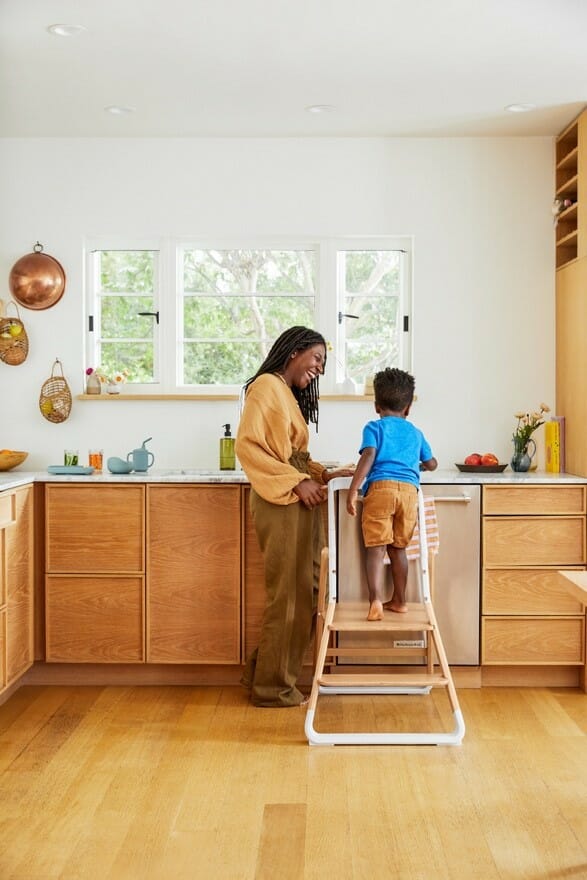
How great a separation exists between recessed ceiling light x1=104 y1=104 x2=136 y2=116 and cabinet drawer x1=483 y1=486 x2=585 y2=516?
223 cm

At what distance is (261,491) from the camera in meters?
3.98

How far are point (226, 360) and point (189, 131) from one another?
109 centimetres

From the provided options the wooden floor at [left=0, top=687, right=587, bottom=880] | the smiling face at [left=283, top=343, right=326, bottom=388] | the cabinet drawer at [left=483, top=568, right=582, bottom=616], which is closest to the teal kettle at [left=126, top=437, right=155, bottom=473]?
the smiling face at [left=283, top=343, right=326, bottom=388]

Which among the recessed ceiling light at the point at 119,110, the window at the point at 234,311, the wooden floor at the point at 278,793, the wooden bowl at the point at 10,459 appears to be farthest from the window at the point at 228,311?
the wooden floor at the point at 278,793

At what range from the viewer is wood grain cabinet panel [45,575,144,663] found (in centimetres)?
435

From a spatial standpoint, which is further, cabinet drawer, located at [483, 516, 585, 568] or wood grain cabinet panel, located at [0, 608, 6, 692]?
cabinet drawer, located at [483, 516, 585, 568]

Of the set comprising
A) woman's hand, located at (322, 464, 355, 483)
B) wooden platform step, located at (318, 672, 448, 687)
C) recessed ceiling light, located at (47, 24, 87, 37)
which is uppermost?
recessed ceiling light, located at (47, 24, 87, 37)

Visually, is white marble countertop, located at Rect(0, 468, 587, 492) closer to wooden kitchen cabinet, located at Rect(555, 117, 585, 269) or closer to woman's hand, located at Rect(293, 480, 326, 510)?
woman's hand, located at Rect(293, 480, 326, 510)

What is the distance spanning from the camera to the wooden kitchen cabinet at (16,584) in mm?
3979

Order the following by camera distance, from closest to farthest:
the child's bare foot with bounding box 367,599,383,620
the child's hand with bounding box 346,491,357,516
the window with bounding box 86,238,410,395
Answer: the child's bare foot with bounding box 367,599,383,620
the child's hand with bounding box 346,491,357,516
the window with bounding box 86,238,410,395

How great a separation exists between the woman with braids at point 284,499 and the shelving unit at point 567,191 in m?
Answer: 1.49

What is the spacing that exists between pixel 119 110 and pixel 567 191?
2.09m

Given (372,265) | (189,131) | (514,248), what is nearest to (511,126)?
(514,248)

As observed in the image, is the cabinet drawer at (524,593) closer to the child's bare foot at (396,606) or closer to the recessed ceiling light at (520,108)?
the child's bare foot at (396,606)
